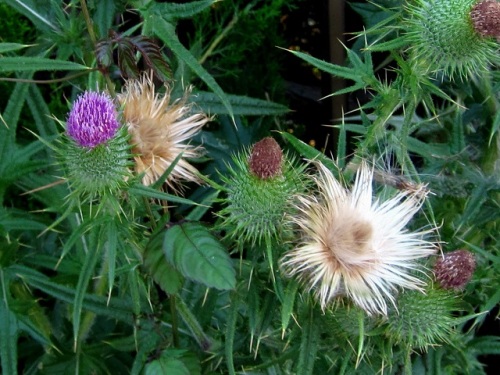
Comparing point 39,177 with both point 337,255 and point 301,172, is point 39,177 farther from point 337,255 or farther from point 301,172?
point 337,255

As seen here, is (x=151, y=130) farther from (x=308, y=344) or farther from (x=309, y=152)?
(x=308, y=344)

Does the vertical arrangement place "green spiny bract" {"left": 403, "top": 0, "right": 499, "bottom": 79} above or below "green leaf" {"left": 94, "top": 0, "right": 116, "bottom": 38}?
above

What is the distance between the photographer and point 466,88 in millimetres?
1870

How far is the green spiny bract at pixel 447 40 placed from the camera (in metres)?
1.45

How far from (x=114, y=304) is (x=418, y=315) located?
2.10ft

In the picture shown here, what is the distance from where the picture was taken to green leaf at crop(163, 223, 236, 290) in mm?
1169

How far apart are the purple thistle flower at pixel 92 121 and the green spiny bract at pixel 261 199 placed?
0.22m

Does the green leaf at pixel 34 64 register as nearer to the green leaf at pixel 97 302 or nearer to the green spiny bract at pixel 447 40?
the green leaf at pixel 97 302

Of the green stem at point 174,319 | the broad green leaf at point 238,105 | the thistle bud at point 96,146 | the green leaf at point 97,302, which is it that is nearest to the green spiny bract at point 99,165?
the thistle bud at point 96,146

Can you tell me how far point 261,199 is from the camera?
1.27m

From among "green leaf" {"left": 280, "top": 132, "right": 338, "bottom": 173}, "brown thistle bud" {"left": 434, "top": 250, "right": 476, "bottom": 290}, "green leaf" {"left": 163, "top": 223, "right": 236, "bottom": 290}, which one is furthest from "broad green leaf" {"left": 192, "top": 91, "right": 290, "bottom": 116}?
"brown thistle bud" {"left": 434, "top": 250, "right": 476, "bottom": 290}

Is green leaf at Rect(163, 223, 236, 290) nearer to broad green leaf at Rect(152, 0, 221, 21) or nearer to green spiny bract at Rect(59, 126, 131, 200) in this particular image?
green spiny bract at Rect(59, 126, 131, 200)

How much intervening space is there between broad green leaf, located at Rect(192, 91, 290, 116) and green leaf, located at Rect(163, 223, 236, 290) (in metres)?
0.54

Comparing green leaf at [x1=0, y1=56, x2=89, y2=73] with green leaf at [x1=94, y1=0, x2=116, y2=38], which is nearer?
green leaf at [x1=0, y1=56, x2=89, y2=73]
